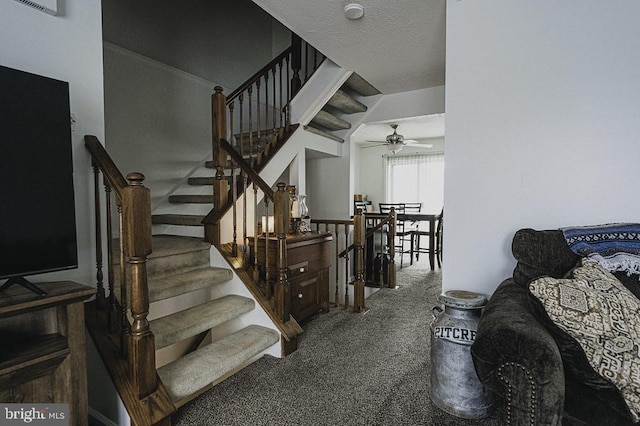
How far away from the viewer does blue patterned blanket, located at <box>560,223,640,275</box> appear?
1.50 m

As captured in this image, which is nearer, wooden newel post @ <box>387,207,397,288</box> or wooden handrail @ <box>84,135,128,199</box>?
wooden handrail @ <box>84,135,128,199</box>

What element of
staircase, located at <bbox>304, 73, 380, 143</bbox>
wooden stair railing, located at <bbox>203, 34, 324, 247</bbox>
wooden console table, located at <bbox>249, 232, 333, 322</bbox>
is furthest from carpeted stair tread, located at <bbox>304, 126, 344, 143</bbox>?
wooden console table, located at <bbox>249, 232, 333, 322</bbox>

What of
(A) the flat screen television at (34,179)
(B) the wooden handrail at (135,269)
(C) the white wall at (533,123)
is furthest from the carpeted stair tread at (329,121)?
(A) the flat screen television at (34,179)

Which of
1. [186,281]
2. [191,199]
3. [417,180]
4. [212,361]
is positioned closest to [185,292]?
[186,281]

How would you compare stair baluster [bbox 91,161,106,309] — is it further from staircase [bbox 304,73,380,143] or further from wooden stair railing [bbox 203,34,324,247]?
staircase [bbox 304,73,380,143]

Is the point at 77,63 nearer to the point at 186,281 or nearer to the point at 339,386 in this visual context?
the point at 186,281

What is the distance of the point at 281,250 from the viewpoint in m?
2.42

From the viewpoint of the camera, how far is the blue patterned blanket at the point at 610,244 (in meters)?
1.50

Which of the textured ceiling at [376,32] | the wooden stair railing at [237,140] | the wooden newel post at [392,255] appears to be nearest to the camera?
the textured ceiling at [376,32]

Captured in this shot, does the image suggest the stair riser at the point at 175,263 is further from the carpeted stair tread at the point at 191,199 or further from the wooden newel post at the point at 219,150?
the carpeted stair tread at the point at 191,199

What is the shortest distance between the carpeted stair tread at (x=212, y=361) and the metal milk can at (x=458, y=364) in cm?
113

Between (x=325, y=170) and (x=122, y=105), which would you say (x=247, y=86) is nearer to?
(x=122, y=105)

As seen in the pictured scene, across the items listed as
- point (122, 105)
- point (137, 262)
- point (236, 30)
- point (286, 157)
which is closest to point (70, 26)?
point (137, 262)

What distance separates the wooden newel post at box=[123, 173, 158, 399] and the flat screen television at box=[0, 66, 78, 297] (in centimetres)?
22
